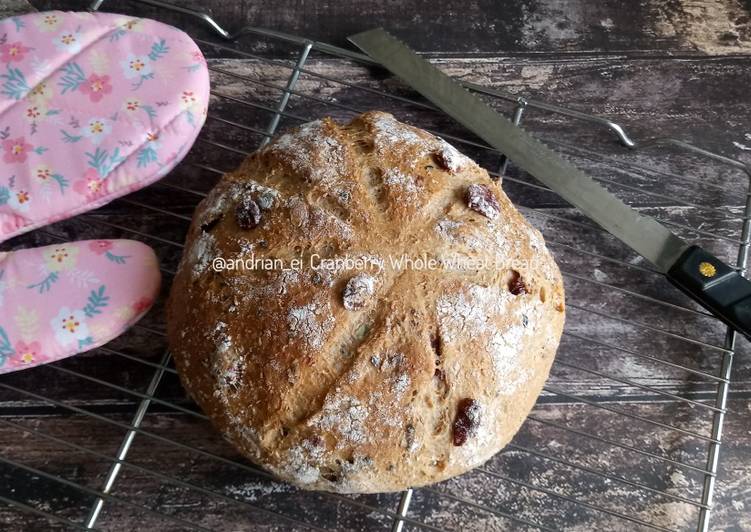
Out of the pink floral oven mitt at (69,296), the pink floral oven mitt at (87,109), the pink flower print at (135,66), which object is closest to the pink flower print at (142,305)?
the pink floral oven mitt at (69,296)

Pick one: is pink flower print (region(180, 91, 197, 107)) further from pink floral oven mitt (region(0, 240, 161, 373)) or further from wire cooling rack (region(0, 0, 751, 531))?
pink floral oven mitt (region(0, 240, 161, 373))

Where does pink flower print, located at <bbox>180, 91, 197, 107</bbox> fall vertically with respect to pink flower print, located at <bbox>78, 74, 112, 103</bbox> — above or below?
above

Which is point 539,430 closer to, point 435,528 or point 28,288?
point 435,528

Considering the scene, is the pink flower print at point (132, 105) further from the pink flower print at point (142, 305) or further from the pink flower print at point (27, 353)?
the pink flower print at point (27, 353)

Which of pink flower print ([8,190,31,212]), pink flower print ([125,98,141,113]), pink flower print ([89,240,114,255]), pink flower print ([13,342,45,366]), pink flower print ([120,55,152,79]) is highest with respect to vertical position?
pink flower print ([120,55,152,79])

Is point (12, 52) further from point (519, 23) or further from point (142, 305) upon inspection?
point (519, 23)

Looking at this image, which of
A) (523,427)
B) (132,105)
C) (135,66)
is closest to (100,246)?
(132,105)

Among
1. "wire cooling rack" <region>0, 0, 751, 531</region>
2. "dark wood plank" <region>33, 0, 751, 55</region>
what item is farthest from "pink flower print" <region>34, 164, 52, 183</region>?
"dark wood plank" <region>33, 0, 751, 55</region>
